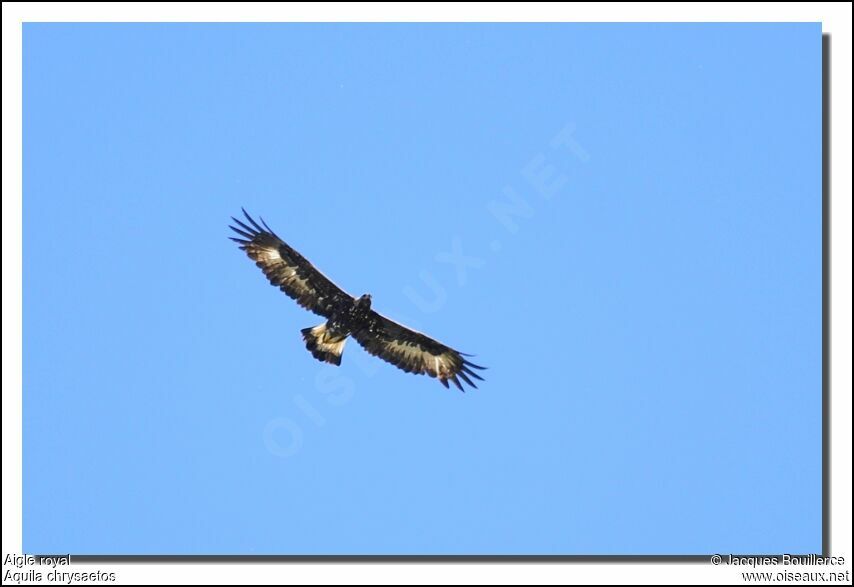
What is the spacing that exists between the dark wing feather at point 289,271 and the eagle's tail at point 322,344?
12.9 inches

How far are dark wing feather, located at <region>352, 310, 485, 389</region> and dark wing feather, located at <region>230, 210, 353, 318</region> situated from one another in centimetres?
Result: 83

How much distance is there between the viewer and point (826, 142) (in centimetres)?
1900

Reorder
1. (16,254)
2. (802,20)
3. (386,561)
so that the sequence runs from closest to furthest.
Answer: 1. (386,561)
2. (16,254)
3. (802,20)

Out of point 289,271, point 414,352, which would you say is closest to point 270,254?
point 289,271

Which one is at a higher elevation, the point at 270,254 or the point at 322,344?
the point at 270,254

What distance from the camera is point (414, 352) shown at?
21.5 metres

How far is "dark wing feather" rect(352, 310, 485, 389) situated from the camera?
2108 centimetres

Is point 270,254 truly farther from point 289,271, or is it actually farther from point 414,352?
point 414,352

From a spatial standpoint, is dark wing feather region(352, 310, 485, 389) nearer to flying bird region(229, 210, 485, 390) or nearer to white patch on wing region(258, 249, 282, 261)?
flying bird region(229, 210, 485, 390)

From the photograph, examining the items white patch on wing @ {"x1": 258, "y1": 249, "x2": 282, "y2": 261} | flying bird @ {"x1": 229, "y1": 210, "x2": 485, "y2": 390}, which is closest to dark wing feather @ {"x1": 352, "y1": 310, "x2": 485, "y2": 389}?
flying bird @ {"x1": 229, "y1": 210, "x2": 485, "y2": 390}

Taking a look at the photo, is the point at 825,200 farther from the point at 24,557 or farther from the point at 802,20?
the point at 24,557

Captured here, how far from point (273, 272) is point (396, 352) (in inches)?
107

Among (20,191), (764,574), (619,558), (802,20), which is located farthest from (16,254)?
A: (802,20)

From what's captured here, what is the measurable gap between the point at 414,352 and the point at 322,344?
1.85m
